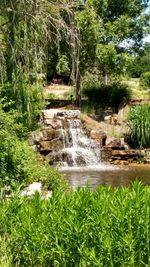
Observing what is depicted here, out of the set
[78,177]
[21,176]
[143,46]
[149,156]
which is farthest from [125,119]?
[21,176]

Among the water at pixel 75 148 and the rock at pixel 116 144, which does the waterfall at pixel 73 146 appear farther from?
the rock at pixel 116 144

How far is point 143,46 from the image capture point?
84.9 ft

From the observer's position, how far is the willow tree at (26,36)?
7.54 metres

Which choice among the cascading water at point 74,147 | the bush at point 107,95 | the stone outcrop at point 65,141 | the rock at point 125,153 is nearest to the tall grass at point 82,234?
the stone outcrop at point 65,141

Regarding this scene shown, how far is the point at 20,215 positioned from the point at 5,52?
167 inches

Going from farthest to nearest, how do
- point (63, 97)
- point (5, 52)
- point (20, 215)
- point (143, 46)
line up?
point (63, 97), point (143, 46), point (5, 52), point (20, 215)

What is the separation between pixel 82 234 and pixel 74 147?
15.9m

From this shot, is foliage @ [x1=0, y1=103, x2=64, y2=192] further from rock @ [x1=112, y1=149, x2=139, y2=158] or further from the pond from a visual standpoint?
rock @ [x1=112, y1=149, x2=139, y2=158]

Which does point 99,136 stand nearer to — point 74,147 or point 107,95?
point 74,147

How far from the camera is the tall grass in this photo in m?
4.45

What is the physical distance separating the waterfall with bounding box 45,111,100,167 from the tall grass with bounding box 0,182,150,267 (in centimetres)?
1423

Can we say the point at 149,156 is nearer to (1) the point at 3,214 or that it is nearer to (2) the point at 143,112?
(2) the point at 143,112

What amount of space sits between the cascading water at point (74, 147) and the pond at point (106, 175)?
66 cm

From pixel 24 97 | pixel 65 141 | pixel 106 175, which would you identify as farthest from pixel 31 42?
pixel 65 141
